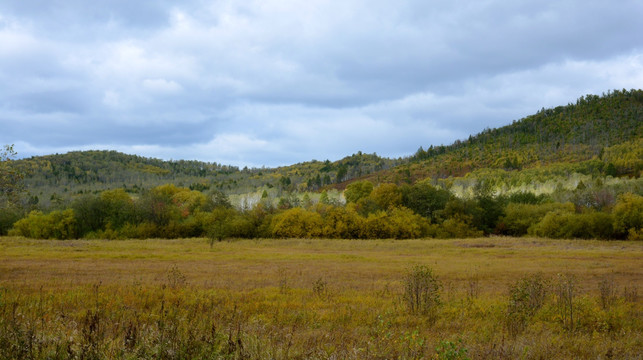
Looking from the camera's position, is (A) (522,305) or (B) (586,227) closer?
(A) (522,305)

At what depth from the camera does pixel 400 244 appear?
184ft

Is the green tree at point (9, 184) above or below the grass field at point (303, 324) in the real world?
above

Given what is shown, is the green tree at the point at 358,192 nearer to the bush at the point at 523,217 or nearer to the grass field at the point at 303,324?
the bush at the point at 523,217

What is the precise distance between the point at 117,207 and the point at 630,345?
8318 cm

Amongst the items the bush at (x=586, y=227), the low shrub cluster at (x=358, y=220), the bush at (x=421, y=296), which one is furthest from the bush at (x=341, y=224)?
the bush at (x=421, y=296)

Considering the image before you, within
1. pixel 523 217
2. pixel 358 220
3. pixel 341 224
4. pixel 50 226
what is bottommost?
pixel 50 226

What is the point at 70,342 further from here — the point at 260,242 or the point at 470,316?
the point at 260,242

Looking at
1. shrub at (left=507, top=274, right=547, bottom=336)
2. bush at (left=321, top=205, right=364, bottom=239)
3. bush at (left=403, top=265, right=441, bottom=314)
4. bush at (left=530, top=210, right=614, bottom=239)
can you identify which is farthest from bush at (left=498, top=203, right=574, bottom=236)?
bush at (left=403, top=265, right=441, bottom=314)

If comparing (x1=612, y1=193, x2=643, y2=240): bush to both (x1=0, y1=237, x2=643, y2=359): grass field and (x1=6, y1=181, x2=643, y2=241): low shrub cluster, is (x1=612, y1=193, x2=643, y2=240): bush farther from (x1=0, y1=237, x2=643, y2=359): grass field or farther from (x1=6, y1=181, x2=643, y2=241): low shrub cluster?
(x1=0, y1=237, x2=643, y2=359): grass field

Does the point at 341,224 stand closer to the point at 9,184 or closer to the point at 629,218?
the point at 629,218

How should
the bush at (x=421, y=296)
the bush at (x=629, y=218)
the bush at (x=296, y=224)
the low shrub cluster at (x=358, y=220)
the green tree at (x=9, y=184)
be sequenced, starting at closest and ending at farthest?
the bush at (x=421, y=296) → the green tree at (x=9, y=184) → the bush at (x=629, y=218) → the low shrub cluster at (x=358, y=220) → the bush at (x=296, y=224)

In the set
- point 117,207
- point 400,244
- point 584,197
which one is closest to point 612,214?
point 584,197

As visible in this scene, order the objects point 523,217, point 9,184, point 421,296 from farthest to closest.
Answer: point 523,217
point 9,184
point 421,296

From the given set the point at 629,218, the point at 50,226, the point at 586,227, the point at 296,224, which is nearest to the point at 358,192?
the point at 296,224
